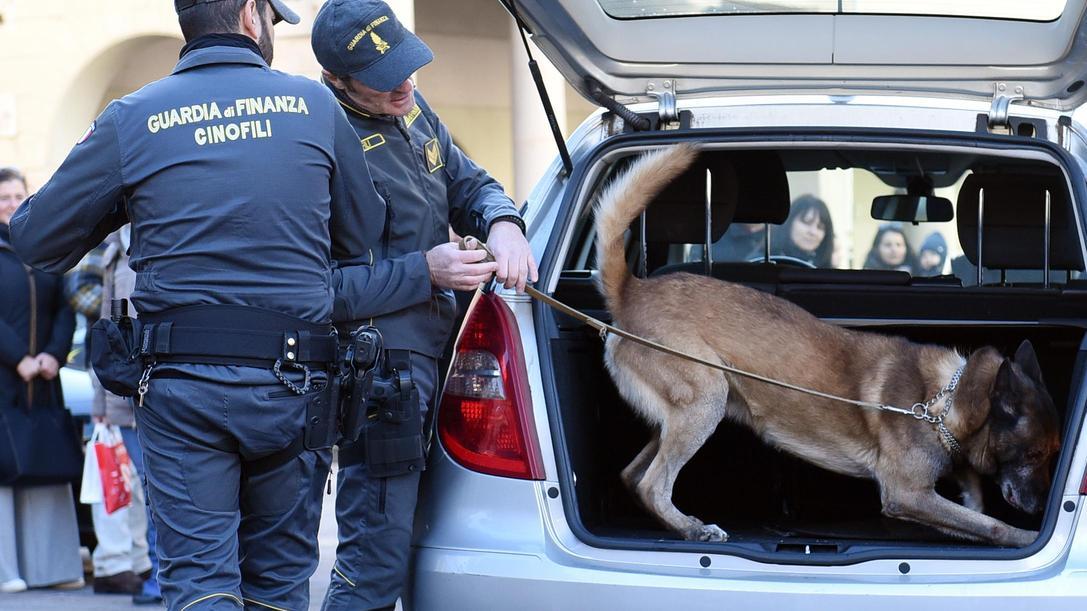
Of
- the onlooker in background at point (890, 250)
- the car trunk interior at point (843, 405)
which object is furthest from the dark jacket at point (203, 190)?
the onlooker in background at point (890, 250)

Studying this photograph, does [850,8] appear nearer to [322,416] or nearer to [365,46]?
[365,46]

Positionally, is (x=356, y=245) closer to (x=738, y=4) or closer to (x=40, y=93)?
(x=738, y=4)

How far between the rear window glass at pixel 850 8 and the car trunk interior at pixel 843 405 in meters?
0.43

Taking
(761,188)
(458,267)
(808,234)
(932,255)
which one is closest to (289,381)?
(458,267)

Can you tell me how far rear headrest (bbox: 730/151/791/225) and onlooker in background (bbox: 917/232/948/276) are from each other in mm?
1821

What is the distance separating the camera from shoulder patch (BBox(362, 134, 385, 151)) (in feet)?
10.4

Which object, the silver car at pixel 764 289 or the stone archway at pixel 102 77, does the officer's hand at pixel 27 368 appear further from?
the stone archway at pixel 102 77

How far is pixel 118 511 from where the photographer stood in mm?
5883

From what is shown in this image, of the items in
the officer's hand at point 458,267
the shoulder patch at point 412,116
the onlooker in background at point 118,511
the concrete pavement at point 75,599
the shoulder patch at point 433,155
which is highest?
the shoulder patch at point 412,116

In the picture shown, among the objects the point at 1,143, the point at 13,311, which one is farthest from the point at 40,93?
the point at 13,311

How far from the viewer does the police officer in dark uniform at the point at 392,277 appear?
3061 mm

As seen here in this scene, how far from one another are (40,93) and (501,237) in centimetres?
1193

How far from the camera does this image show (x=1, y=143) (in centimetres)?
1355

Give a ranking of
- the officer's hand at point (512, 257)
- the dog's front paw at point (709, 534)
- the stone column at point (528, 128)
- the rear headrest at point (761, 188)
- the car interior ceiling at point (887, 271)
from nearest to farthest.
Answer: the officer's hand at point (512, 257), the dog's front paw at point (709, 534), the car interior ceiling at point (887, 271), the rear headrest at point (761, 188), the stone column at point (528, 128)
